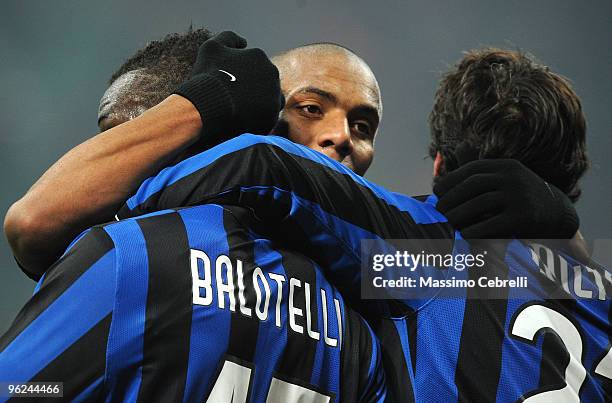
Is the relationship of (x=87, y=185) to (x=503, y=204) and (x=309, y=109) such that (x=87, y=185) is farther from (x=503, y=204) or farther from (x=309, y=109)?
(x=309, y=109)

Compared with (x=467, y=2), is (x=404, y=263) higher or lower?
lower

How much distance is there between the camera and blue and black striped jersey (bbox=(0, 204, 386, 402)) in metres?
0.66

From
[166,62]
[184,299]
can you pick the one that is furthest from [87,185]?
[166,62]

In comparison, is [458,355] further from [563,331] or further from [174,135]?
[174,135]

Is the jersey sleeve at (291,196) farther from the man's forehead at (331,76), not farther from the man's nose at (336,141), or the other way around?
the man's forehead at (331,76)

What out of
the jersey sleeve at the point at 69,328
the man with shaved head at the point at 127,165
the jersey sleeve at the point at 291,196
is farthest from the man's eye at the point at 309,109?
the jersey sleeve at the point at 69,328

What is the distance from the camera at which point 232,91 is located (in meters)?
0.88

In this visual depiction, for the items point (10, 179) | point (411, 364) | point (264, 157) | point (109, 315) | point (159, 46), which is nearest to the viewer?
point (109, 315)

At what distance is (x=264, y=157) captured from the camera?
771 millimetres

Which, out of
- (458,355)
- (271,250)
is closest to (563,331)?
(458,355)

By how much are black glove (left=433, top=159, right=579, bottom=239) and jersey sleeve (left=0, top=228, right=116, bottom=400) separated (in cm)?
48

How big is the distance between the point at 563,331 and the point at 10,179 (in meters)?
3.76

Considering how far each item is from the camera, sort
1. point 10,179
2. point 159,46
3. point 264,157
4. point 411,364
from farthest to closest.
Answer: point 10,179
point 159,46
point 411,364
point 264,157

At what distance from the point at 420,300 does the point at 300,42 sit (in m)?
3.69
